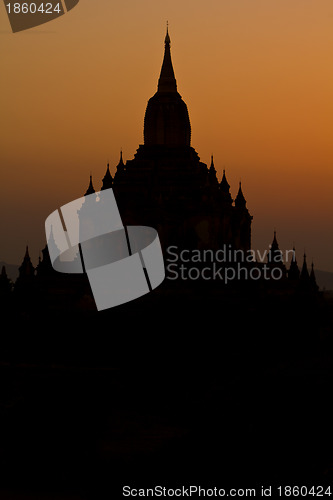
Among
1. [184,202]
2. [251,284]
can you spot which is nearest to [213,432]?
[251,284]

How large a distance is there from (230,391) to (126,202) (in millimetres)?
12359

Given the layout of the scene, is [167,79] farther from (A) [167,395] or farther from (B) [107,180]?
(A) [167,395]

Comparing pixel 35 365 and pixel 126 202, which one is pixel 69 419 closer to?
pixel 35 365

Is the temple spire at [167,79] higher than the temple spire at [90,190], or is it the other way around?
the temple spire at [167,79]

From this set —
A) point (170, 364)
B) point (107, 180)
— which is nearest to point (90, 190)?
point (107, 180)

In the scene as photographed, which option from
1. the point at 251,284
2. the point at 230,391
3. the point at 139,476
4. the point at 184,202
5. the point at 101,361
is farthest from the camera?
the point at 184,202

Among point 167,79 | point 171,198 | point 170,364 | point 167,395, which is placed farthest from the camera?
point 167,79

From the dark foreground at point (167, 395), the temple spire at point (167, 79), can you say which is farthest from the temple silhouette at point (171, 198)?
the dark foreground at point (167, 395)

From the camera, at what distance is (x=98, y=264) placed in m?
47.5

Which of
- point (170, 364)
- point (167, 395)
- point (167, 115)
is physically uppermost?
point (167, 115)

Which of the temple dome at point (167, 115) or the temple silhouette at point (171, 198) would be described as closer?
the temple silhouette at point (171, 198)

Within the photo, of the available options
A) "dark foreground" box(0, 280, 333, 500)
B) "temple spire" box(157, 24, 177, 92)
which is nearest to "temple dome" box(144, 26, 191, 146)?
"temple spire" box(157, 24, 177, 92)

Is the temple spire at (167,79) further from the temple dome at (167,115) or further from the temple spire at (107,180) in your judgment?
the temple spire at (107,180)

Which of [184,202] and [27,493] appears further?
[184,202]
